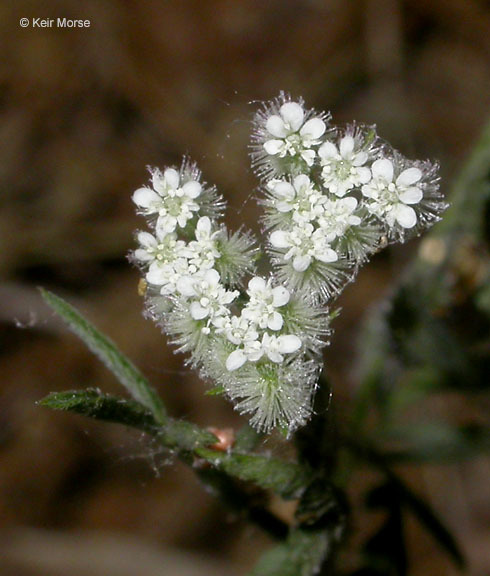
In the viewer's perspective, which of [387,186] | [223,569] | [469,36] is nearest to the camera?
[387,186]

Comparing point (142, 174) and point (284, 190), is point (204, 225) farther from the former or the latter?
point (142, 174)

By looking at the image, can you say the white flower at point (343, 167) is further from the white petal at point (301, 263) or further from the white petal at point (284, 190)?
the white petal at point (301, 263)

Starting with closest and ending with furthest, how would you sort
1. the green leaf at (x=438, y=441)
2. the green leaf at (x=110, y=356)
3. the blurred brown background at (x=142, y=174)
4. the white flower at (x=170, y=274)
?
1. the white flower at (x=170, y=274)
2. the green leaf at (x=110, y=356)
3. the green leaf at (x=438, y=441)
4. the blurred brown background at (x=142, y=174)

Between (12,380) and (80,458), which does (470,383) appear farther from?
(12,380)

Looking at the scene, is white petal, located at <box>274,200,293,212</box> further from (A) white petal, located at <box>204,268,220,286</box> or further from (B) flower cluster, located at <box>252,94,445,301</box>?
(A) white petal, located at <box>204,268,220,286</box>

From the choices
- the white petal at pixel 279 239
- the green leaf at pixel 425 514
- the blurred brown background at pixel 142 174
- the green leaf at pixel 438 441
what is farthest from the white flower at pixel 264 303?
the blurred brown background at pixel 142 174

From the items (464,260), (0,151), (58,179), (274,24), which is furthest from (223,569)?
(274,24)

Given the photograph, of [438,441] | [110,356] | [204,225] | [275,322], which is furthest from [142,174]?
[275,322]
